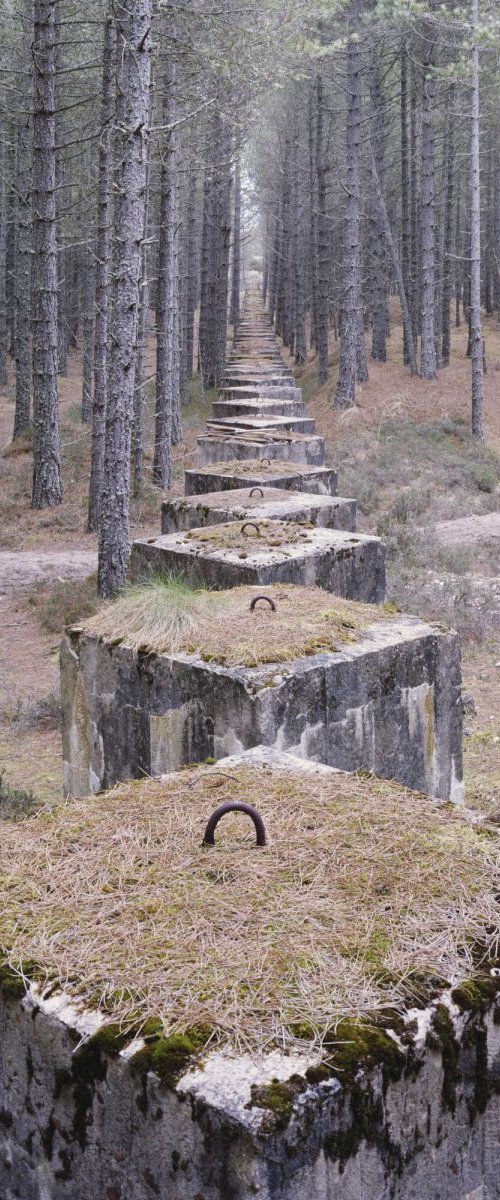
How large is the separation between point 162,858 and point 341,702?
207 centimetres

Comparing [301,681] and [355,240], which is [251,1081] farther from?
[355,240]

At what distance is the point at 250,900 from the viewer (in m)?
2.99

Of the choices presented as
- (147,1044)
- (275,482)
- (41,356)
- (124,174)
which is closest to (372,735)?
(147,1044)

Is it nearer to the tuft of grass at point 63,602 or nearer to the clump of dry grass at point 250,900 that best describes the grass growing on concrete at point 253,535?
the tuft of grass at point 63,602

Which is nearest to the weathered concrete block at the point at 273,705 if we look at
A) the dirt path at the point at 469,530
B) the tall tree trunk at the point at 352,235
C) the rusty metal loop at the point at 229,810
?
the rusty metal loop at the point at 229,810

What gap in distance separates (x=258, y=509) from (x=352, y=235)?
1806cm

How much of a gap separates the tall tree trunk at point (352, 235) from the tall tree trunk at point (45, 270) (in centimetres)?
985

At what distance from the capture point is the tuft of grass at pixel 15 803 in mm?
6746

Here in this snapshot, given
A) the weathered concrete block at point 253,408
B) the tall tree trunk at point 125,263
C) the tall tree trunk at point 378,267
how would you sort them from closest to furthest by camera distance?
1. the tall tree trunk at point 125,263
2. the weathered concrete block at point 253,408
3. the tall tree trunk at point 378,267

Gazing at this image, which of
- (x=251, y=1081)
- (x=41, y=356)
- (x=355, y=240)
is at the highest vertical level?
(x=355, y=240)

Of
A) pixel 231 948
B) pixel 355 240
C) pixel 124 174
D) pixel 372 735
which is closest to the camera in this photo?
pixel 231 948

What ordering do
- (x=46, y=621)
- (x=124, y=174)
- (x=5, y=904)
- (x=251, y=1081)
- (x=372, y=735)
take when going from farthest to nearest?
(x=46, y=621)
(x=124, y=174)
(x=372, y=735)
(x=5, y=904)
(x=251, y=1081)

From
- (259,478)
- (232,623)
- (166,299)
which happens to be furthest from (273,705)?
(166,299)

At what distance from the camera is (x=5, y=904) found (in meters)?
3.05
